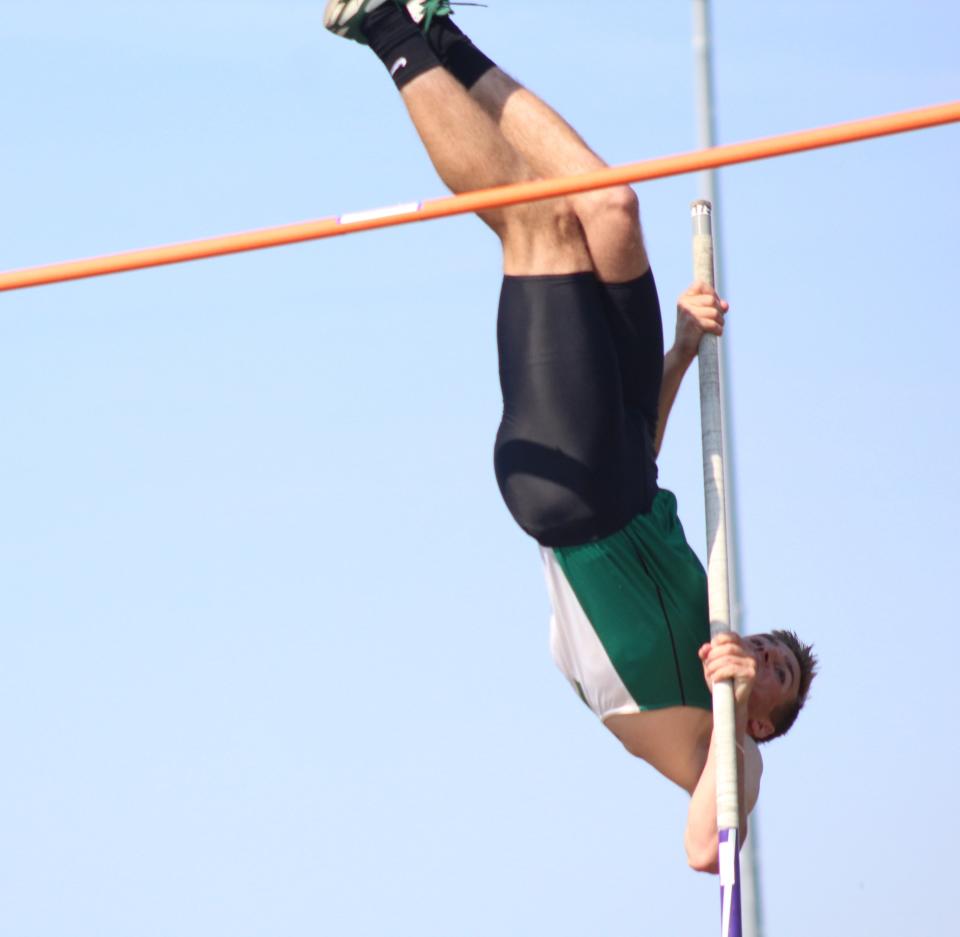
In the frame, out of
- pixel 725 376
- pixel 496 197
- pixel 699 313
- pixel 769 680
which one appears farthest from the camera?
pixel 725 376

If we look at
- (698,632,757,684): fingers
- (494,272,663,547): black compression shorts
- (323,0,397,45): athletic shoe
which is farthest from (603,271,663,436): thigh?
(323,0,397,45): athletic shoe

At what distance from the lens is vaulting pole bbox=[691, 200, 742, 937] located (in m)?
4.85

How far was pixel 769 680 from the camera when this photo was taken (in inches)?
212

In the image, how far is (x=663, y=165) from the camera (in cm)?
454

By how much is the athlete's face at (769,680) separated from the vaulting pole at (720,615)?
1.36 ft

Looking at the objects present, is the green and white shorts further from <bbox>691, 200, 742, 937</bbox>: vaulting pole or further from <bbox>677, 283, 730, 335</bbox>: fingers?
<bbox>677, 283, 730, 335</bbox>: fingers

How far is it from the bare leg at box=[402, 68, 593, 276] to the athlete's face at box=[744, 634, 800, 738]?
1254 millimetres

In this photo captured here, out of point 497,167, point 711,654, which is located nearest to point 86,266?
point 497,167

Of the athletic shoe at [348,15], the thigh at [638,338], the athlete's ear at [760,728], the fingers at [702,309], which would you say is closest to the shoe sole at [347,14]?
the athletic shoe at [348,15]

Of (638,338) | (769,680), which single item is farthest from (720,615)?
(638,338)

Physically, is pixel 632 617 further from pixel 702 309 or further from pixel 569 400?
pixel 702 309

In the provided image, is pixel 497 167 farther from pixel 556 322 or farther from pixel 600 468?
pixel 600 468

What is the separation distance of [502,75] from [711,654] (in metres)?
1.61

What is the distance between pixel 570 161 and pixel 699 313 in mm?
667
